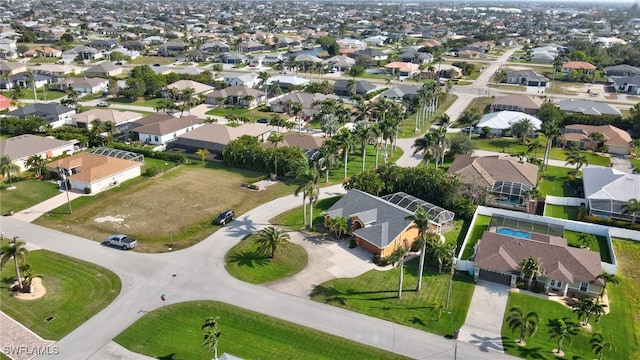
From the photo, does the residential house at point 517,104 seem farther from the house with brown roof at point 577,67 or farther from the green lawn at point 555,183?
the house with brown roof at point 577,67

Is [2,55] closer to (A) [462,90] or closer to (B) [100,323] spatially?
(A) [462,90]

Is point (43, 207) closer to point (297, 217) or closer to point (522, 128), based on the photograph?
point (297, 217)

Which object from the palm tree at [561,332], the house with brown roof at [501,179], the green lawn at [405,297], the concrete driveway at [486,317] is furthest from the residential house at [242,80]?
the palm tree at [561,332]

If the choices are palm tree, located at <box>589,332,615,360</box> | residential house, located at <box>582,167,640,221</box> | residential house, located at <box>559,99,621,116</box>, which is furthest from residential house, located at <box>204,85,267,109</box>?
palm tree, located at <box>589,332,615,360</box>

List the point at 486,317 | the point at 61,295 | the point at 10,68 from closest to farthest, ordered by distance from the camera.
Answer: the point at 486,317, the point at 61,295, the point at 10,68

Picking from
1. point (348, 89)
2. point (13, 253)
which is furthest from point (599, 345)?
point (348, 89)

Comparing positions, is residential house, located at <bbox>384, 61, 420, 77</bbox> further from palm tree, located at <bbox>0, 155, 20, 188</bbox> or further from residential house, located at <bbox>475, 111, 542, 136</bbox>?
palm tree, located at <bbox>0, 155, 20, 188</bbox>

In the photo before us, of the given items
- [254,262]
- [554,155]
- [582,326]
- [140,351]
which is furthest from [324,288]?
[554,155]
